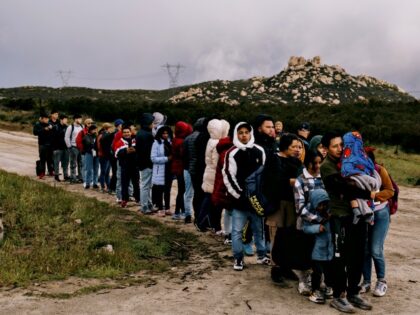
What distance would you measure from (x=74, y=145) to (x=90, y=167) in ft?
3.13

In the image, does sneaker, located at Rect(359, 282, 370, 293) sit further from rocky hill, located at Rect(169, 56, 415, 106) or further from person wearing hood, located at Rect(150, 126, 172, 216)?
rocky hill, located at Rect(169, 56, 415, 106)

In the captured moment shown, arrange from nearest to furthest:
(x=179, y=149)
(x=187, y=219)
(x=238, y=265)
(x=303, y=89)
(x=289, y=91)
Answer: (x=238, y=265) < (x=179, y=149) < (x=187, y=219) < (x=303, y=89) < (x=289, y=91)

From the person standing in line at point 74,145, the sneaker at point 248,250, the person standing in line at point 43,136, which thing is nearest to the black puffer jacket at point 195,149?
the sneaker at point 248,250

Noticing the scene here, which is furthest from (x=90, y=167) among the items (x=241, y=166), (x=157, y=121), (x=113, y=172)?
(x=241, y=166)

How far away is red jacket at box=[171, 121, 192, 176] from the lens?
939 cm

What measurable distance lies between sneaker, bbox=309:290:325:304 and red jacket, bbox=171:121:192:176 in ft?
14.8

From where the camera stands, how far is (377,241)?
5535 mm

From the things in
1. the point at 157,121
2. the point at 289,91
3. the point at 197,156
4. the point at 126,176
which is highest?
the point at 289,91

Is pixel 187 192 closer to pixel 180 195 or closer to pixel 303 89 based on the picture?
pixel 180 195

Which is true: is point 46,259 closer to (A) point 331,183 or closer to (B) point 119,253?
(B) point 119,253

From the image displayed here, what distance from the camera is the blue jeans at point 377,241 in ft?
17.9

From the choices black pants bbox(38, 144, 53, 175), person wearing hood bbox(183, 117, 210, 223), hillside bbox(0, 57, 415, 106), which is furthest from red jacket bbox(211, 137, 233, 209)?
hillside bbox(0, 57, 415, 106)

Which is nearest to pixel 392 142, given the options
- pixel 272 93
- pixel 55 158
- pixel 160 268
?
pixel 55 158

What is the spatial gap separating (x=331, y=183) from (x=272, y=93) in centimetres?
7785
